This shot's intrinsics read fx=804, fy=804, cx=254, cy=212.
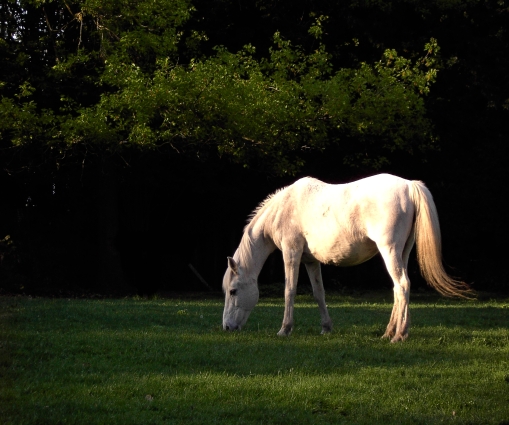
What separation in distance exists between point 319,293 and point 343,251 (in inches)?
34.4

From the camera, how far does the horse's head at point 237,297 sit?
11.4 m

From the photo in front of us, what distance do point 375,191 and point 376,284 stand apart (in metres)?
15.7

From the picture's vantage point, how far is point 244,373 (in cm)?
785

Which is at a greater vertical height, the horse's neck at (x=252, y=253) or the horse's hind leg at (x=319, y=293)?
the horse's neck at (x=252, y=253)

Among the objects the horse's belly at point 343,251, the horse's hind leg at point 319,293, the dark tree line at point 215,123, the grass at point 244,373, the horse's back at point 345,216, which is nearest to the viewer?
the grass at point 244,373

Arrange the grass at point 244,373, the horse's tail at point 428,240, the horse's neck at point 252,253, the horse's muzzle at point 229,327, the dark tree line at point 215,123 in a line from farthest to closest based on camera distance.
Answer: the dark tree line at point 215,123 < the horse's neck at point 252,253 < the horse's muzzle at point 229,327 < the horse's tail at point 428,240 < the grass at point 244,373

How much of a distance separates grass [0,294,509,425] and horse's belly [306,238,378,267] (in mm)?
1024

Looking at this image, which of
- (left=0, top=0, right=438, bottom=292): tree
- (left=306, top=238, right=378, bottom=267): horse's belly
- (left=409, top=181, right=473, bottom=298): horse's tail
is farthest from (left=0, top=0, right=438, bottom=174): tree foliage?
(left=409, top=181, right=473, bottom=298): horse's tail

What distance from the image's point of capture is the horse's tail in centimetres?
1009

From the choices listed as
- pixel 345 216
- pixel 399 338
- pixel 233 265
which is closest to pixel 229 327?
pixel 233 265

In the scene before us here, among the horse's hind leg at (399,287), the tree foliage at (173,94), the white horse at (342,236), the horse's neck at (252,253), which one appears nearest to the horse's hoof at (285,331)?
the white horse at (342,236)

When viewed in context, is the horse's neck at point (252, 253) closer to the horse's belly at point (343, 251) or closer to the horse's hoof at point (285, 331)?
the horse's belly at point (343, 251)

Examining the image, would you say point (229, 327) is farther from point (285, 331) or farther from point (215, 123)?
point (215, 123)

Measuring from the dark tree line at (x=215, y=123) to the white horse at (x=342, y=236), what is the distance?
24.8ft
